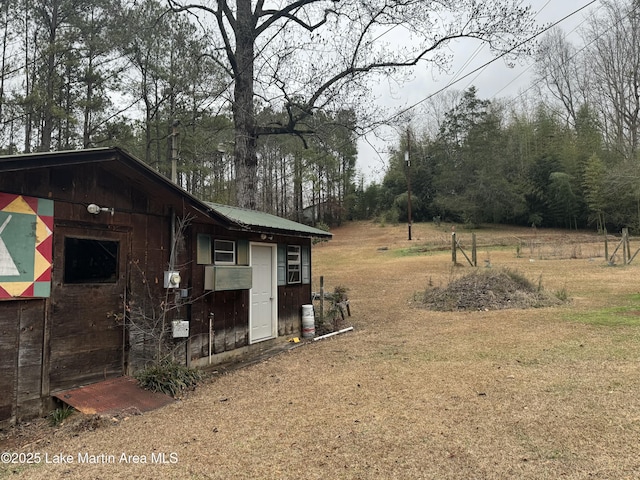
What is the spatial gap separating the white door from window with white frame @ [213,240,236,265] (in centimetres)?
55

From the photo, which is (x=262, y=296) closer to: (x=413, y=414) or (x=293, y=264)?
(x=293, y=264)

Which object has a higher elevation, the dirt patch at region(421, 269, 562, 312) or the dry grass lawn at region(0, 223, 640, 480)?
the dirt patch at region(421, 269, 562, 312)

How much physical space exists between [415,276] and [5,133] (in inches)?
647

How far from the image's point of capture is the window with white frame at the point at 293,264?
8.18 metres

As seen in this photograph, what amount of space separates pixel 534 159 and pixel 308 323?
120ft

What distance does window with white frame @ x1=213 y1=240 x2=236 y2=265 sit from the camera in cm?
639

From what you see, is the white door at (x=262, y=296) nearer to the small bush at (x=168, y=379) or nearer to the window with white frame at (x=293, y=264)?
the window with white frame at (x=293, y=264)

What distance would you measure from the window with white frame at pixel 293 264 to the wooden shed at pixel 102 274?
1408 mm

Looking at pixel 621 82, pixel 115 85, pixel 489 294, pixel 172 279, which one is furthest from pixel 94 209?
pixel 621 82

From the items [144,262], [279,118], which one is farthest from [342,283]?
[144,262]

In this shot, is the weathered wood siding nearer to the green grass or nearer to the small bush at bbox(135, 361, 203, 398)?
the small bush at bbox(135, 361, 203, 398)

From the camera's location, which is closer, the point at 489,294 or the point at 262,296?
the point at 262,296

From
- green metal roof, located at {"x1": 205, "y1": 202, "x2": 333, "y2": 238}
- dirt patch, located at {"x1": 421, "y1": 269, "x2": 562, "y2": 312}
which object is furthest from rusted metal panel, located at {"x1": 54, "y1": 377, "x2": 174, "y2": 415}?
dirt patch, located at {"x1": 421, "y1": 269, "x2": 562, "y2": 312}

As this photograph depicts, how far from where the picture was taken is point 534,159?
37.2m
